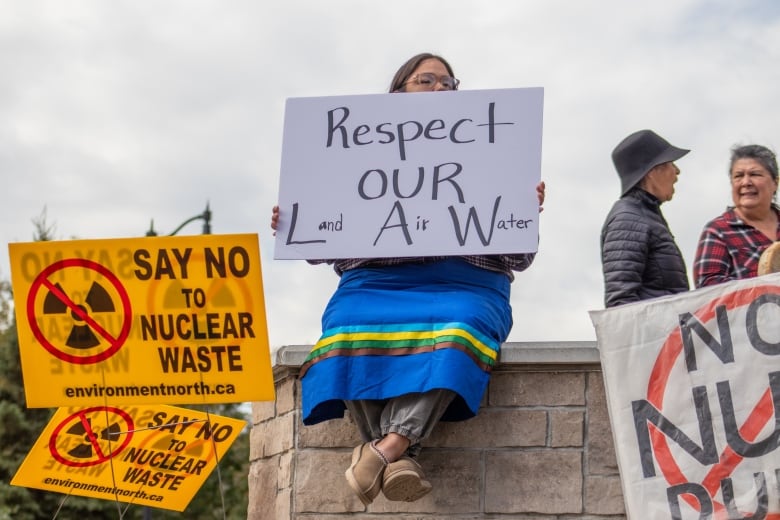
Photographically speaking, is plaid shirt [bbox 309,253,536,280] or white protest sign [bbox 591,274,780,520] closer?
white protest sign [bbox 591,274,780,520]

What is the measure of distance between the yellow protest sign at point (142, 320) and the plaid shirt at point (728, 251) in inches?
76.2

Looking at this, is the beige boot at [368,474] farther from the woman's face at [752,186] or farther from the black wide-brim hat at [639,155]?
the woman's face at [752,186]

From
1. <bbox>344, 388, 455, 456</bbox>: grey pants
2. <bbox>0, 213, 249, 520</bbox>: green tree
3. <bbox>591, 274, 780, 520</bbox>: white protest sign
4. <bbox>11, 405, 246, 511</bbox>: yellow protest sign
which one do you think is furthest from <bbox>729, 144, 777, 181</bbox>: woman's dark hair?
<bbox>0, 213, 249, 520</bbox>: green tree

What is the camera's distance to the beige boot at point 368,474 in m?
5.32

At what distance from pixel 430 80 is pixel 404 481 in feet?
6.15

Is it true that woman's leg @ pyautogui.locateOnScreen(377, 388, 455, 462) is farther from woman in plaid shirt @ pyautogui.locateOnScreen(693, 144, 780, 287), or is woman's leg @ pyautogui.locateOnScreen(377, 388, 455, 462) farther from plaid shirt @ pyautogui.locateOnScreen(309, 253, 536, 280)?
woman in plaid shirt @ pyautogui.locateOnScreen(693, 144, 780, 287)

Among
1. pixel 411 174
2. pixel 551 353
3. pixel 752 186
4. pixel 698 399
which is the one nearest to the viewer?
pixel 698 399

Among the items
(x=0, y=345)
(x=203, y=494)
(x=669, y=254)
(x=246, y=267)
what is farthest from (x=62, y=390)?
(x=203, y=494)

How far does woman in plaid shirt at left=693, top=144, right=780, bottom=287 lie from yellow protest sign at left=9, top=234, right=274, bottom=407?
1961 mm

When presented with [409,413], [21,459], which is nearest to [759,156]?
[409,413]

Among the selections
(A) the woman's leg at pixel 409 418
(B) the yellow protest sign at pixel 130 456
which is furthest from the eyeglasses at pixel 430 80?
(B) the yellow protest sign at pixel 130 456

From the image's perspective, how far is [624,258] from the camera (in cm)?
587

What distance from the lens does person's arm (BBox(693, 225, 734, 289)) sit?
5988 millimetres

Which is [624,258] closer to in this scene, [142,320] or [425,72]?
[425,72]
